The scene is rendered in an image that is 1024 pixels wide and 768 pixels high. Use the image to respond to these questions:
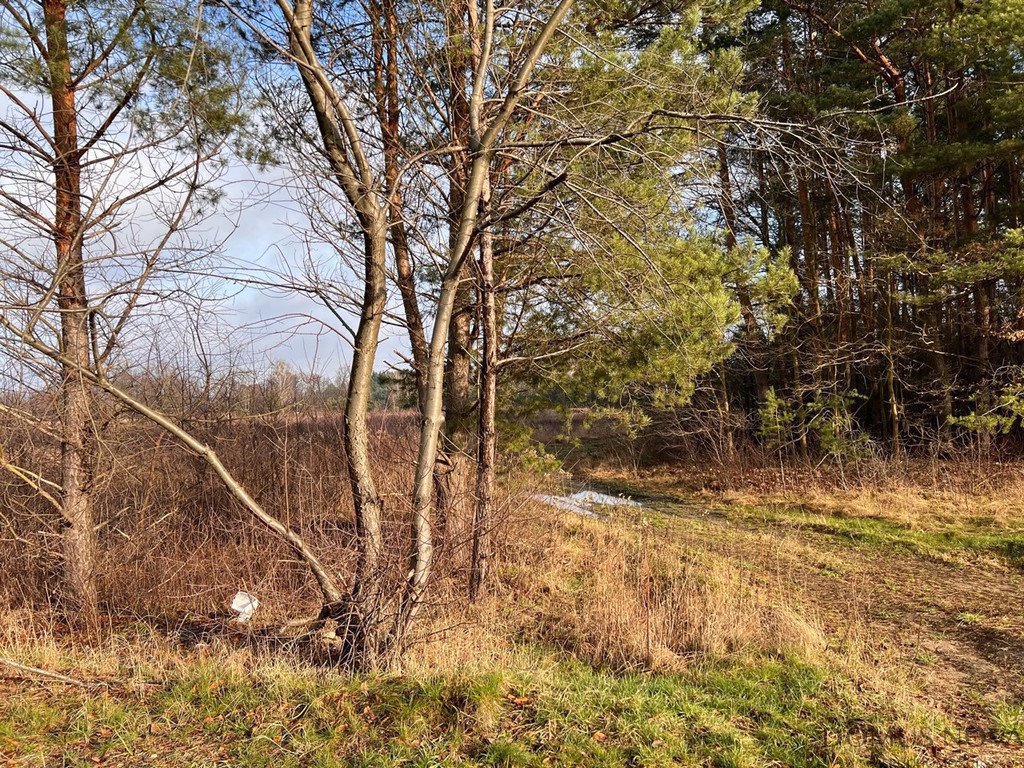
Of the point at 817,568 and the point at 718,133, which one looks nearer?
the point at 718,133

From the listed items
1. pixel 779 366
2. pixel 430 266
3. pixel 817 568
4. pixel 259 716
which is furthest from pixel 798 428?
pixel 259 716

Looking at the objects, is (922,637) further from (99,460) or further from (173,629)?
(99,460)

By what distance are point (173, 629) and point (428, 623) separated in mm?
2532

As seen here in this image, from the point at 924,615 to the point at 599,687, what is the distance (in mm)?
4076

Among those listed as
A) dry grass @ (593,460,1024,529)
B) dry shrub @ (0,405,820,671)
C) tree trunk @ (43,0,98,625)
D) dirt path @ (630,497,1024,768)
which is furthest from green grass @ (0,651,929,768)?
dry grass @ (593,460,1024,529)

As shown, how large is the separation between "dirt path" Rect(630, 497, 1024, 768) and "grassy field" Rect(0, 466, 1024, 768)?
1.1 inches

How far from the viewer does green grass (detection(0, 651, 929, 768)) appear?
3230mm

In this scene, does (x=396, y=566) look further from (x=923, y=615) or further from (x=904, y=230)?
(x=904, y=230)

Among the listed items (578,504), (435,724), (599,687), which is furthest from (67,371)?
(578,504)

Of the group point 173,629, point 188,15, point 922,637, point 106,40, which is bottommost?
point 922,637

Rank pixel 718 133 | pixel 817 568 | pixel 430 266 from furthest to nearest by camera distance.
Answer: pixel 817 568 < pixel 430 266 < pixel 718 133

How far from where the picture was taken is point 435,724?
345 cm

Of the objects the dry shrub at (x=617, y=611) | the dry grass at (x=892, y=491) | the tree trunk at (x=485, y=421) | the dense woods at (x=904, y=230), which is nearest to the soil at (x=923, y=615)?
the dry shrub at (x=617, y=611)

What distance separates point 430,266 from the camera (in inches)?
280
